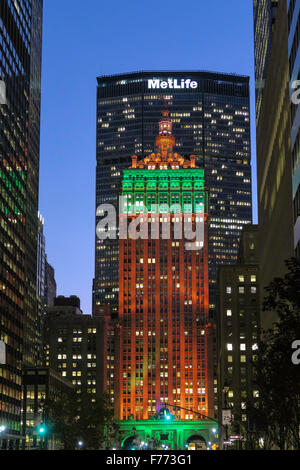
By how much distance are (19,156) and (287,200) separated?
84376 mm

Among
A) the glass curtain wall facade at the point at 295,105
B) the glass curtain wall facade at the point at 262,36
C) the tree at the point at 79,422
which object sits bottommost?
the tree at the point at 79,422

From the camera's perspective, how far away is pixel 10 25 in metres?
163

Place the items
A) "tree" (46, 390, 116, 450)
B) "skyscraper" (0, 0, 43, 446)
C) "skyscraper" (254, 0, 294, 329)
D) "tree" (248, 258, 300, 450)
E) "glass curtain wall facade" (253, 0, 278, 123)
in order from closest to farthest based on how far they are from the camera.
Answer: "tree" (248, 258, 300, 450) < "skyscraper" (254, 0, 294, 329) < "glass curtain wall facade" (253, 0, 278, 123) < "tree" (46, 390, 116, 450) < "skyscraper" (0, 0, 43, 446)

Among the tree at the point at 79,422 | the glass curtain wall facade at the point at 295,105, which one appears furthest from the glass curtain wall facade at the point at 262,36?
Result: the tree at the point at 79,422

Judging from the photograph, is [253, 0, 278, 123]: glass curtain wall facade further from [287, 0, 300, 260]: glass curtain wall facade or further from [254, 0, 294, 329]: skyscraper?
[287, 0, 300, 260]: glass curtain wall facade

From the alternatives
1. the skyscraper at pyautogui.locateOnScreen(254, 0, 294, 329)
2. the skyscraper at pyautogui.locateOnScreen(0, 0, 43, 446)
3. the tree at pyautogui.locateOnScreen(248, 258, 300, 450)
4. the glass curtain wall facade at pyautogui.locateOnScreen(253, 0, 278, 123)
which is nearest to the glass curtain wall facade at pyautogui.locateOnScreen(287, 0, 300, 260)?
the skyscraper at pyautogui.locateOnScreen(254, 0, 294, 329)

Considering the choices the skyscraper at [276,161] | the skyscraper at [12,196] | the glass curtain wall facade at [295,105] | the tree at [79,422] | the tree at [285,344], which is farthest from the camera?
the skyscraper at [12,196]

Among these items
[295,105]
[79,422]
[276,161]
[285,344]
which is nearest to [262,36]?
[276,161]

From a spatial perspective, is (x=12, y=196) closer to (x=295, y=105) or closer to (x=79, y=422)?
(x=79, y=422)

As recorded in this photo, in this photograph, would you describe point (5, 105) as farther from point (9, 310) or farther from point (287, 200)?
point (287, 200)

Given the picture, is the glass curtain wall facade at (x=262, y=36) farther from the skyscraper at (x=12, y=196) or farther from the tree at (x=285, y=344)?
the tree at (x=285, y=344)

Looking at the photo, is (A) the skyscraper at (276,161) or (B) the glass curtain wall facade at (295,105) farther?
(A) the skyscraper at (276,161)
